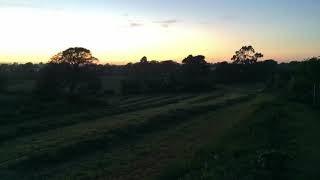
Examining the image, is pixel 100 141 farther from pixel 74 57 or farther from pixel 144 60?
pixel 144 60

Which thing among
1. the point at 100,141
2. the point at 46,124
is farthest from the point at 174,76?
Answer: the point at 100,141

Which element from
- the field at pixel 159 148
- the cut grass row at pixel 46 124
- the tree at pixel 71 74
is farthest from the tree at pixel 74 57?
the field at pixel 159 148

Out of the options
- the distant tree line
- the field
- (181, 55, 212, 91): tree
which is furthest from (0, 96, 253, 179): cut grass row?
(181, 55, 212, 91): tree

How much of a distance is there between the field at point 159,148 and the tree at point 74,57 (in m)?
32.1

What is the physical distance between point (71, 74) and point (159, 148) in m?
49.5

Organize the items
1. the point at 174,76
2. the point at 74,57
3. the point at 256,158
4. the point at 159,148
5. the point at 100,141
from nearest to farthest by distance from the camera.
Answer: the point at 256,158 < the point at 159,148 < the point at 100,141 < the point at 74,57 < the point at 174,76

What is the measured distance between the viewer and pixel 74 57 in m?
83.5

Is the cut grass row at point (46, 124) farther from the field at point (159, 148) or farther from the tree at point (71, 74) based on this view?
the tree at point (71, 74)

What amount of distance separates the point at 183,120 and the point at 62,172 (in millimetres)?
25718

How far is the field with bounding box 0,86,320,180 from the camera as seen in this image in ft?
58.8

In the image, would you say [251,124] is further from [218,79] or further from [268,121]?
[218,79]

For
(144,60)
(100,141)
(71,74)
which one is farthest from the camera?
(144,60)

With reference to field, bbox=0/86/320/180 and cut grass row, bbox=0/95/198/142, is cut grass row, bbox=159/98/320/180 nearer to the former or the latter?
field, bbox=0/86/320/180

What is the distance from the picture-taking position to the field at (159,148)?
1792 cm
